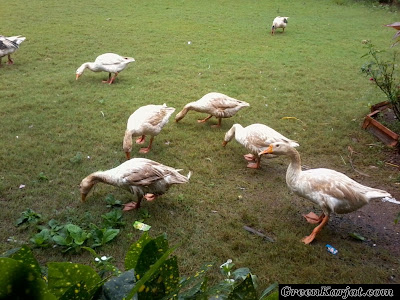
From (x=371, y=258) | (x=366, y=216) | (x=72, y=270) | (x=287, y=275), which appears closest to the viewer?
(x=72, y=270)

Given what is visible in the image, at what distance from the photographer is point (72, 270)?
3.03 ft

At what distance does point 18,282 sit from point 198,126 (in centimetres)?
526

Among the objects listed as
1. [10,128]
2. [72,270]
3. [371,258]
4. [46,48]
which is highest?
[72,270]

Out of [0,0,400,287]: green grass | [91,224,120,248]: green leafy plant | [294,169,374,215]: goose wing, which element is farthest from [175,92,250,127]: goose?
[91,224,120,248]: green leafy plant

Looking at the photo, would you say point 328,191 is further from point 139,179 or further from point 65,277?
point 65,277

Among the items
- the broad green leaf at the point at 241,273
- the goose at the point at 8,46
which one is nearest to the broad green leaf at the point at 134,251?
the broad green leaf at the point at 241,273

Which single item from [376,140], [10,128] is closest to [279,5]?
[376,140]

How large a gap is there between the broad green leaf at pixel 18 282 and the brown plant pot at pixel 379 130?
18.6 ft

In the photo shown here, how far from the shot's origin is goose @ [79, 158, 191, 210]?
3770 millimetres

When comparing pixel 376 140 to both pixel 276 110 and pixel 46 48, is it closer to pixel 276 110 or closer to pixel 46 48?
pixel 276 110

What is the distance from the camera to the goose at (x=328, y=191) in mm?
3459

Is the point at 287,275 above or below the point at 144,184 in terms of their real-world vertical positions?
below

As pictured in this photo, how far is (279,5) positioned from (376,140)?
12.3 m

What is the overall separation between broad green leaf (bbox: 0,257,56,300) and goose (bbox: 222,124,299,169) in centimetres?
401
